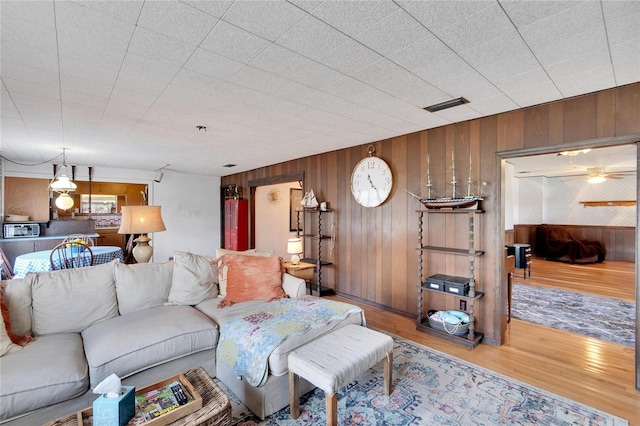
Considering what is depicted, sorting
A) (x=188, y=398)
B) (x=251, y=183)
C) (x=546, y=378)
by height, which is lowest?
(x=546, y=378)

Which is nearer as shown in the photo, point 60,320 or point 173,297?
point 60,320

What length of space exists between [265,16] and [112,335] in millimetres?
2266

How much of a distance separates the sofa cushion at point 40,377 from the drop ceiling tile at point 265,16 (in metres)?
2.18

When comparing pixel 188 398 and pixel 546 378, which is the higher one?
pixel 188 398

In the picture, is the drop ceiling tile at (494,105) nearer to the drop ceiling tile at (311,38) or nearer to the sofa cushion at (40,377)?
the drop ceiling tile at (311,38)

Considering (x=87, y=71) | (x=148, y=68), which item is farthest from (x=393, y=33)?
(x=87, y=71)

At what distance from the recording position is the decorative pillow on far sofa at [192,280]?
110 inches

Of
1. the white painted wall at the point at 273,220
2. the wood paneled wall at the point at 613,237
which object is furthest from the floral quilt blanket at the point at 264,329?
the wood paneled wall at the point at 613,237

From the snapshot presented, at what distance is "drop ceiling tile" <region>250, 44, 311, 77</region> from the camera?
1792 mm

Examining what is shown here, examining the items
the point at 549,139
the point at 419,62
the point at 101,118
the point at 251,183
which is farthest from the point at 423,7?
the point at 251,183

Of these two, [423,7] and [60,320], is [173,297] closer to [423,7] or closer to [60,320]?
[60,320]

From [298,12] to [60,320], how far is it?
2731 millimetres

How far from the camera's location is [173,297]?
109 inches

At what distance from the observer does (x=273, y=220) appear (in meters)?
7.33
